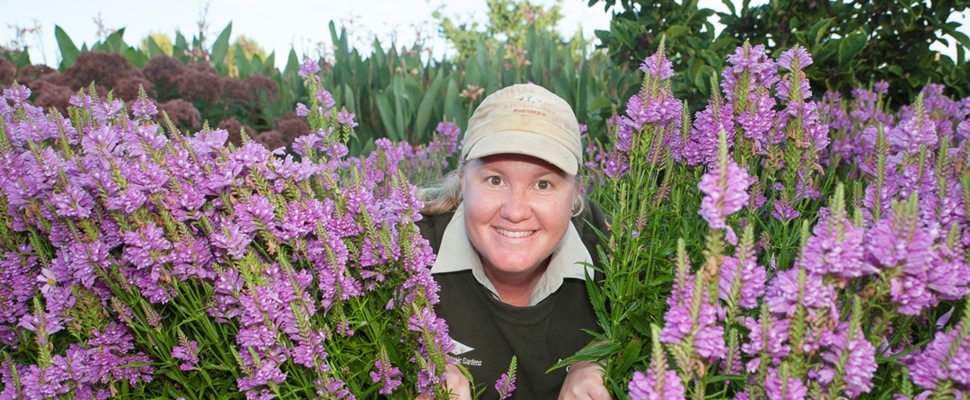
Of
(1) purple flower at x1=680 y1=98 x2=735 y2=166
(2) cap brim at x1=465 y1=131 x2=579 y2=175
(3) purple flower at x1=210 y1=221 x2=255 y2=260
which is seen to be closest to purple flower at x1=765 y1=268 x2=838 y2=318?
(1) purple flower at x1=680 y1=98 x2=735 y2=166

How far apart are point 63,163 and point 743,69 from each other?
1.75m

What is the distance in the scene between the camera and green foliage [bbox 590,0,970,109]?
3.98 m

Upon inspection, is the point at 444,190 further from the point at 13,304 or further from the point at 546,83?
the point at 546,83

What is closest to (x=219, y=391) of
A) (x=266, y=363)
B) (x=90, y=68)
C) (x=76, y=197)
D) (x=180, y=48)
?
(x=266, y=363)

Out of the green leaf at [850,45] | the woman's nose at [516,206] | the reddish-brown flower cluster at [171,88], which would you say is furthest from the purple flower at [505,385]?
the reddish-brown flower cluster at [171,88]

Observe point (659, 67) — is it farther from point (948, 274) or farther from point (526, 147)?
point (948, 274)

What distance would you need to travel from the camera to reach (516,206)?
8.00ft

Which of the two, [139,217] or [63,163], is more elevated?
[63,163]

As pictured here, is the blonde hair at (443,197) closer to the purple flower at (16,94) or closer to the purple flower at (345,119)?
the purple flower at (345,119)

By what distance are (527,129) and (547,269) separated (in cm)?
60

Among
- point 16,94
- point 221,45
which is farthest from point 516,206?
point 221,45

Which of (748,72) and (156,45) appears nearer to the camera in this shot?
(748,72)

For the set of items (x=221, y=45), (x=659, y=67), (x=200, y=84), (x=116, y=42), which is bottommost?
(x=659, y=67)

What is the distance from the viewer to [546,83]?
7441mm
